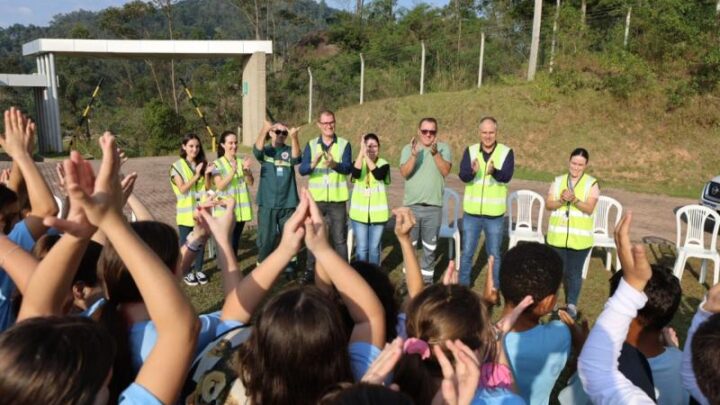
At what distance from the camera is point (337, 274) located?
1.90 meters

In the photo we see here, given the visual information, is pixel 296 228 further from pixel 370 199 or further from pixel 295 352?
pixel 370 199

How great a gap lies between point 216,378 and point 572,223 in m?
4.24

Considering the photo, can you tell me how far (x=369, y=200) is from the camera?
19.0 ft

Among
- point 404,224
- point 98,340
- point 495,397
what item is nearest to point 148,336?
point 98,340

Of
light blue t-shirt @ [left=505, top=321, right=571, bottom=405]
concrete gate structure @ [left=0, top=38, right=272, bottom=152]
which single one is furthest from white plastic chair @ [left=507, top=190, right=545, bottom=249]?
concrete gate structure @ [left=0, top=38, right=272, bottom=152]

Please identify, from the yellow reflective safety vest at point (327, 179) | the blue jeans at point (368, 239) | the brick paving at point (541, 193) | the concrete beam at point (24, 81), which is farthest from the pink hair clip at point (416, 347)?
the concrete beam at point (24, 81)

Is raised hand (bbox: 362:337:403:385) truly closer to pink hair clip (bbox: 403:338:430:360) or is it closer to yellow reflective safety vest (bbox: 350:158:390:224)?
pink hair clip (bbox: 403:338:430:360)

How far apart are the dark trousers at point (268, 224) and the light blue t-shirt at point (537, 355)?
4162 millimetres

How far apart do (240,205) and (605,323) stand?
16.6ft

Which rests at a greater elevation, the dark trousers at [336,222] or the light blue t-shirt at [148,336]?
the light blue t-shirt at [148,336]

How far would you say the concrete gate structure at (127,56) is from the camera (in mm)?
21375

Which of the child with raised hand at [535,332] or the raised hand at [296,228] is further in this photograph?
the child with raised hand at [535,332]

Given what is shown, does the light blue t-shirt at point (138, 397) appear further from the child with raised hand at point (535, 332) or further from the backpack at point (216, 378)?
the child with raised hand at point (535, 332)

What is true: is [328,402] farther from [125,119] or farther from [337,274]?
[125,119]
